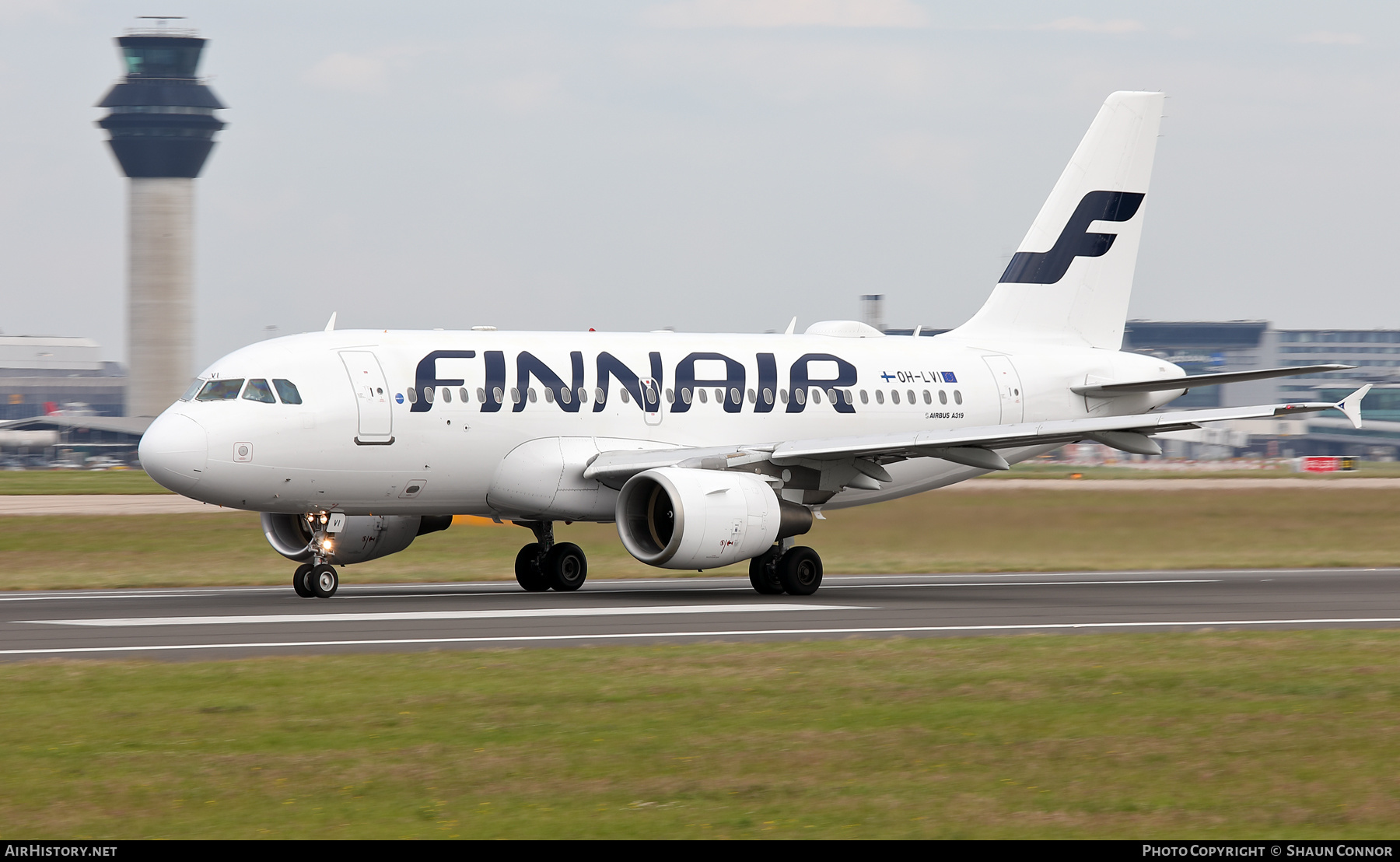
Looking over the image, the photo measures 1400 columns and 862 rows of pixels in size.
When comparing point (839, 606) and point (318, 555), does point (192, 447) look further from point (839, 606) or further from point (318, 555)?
point (839, 606)

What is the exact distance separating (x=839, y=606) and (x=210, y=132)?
159m

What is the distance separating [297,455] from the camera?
25.5 metres

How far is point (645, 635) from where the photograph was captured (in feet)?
66.5

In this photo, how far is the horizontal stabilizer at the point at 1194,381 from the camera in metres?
27.1

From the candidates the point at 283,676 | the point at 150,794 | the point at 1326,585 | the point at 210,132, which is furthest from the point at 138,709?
the point at 210,132

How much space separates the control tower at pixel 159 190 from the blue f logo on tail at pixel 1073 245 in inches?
5214

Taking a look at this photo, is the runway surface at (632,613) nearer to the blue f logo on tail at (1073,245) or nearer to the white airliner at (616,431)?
the white airliner at (616,431)

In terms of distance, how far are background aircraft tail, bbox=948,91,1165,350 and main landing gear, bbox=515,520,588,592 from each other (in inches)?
380

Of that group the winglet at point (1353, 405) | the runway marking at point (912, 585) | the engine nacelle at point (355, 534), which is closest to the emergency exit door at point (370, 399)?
the engine nacelle at point (355, 534)

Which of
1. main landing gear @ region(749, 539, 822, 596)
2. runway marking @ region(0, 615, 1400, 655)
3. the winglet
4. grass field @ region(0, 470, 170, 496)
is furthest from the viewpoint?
grass field @ region(0, 470, 170, 496)

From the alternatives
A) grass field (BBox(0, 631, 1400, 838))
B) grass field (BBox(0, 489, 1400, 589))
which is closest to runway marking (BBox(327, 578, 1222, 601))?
grass field (BBox(0, 489, 1400, 589))

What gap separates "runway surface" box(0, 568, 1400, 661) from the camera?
1952 centimetres

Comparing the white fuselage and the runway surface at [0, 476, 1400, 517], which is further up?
the white fuselage

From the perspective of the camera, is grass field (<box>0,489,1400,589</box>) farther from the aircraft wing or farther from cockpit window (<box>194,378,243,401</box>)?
cockpit window (<box>194,378,243,401</box>)
